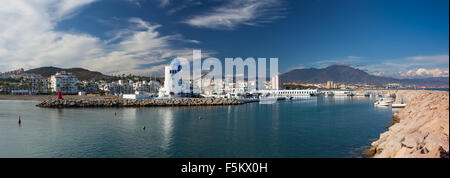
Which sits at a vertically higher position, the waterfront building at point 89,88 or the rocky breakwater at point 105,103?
the waterfront building at point 89,88

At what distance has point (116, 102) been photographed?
39.8 m

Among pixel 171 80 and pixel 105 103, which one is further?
pixel 171 80

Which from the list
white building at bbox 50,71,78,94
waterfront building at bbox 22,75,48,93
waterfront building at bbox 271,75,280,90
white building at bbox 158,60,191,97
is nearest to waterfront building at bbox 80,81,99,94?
white building at bbox 50,71,78,94

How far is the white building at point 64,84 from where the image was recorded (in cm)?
7500

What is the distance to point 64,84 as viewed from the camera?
76438 mm

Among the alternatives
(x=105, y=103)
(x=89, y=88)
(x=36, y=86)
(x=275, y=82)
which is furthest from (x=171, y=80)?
(x=275, y=82)

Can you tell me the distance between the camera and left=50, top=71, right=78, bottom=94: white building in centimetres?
7500

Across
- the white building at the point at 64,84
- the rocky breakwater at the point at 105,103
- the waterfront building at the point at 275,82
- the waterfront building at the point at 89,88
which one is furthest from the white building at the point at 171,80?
the waterfront building at the point at 275,82

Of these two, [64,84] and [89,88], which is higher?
[64,84]

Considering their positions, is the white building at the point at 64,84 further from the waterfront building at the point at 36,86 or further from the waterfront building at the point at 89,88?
the waterfront building at the point at 36,86

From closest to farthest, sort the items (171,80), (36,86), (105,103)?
(105,103), (171,80), (36,86)

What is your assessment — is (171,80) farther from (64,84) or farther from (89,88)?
(89,88)
